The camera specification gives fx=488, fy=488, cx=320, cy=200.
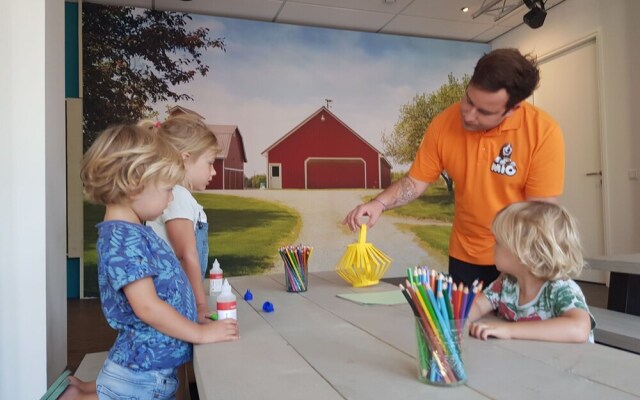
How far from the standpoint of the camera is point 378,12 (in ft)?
17.5

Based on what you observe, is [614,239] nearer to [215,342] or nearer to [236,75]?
[236,75]

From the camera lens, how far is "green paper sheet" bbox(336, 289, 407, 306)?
1428 millimetres

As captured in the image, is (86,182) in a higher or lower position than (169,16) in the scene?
lower

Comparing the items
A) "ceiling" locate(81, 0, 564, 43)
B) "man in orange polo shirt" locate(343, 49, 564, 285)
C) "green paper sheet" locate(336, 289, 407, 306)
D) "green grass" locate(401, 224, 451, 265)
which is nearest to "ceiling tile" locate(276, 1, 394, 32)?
"ceiling" locate(81, 0, 564, 43)

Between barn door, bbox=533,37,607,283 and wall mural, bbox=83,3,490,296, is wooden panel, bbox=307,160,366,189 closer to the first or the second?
wall mural, bbox=83,3,490,296

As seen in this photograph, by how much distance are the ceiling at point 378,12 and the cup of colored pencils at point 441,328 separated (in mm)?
4750

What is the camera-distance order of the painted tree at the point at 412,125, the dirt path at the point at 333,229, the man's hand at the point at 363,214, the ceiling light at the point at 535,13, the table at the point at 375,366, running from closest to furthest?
the table at the point at 375,366 < the man's hand at the point at 363,214 < the ceiling light at the point at 535,13 < the dirt path at the point at 333,229 < the painted tree at the point at 412,125

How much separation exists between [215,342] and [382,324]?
15.4 inches

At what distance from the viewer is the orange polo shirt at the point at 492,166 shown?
1636mm

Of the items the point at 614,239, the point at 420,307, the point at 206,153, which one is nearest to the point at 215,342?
the point at 420,307

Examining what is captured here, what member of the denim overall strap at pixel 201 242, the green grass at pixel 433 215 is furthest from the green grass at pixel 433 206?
the denim overall strap at pixel 201 242

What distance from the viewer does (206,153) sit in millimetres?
1761

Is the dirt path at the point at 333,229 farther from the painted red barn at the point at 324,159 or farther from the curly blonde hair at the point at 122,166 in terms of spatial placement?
the curly blonde hair at the point at 122,166

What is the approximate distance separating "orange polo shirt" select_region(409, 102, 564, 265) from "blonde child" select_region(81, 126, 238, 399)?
3.39 feet
